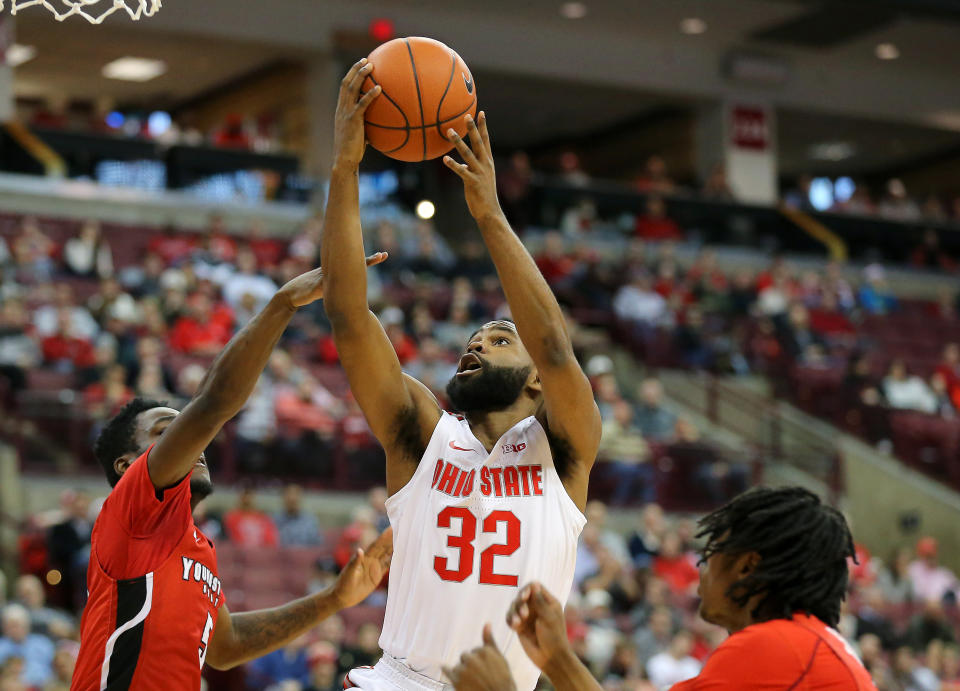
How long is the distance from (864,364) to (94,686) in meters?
15.8

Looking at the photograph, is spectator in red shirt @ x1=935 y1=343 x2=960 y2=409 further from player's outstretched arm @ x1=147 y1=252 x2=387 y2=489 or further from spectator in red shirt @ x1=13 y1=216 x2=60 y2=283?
player's outstretched arm @ x1=147 y1=252 x2=387 y2=489

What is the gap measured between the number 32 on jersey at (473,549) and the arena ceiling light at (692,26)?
19.1 meters

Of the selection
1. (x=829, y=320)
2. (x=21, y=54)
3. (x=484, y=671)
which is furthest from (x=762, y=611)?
(x=21, y=54)

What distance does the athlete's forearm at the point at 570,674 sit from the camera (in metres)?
3.38

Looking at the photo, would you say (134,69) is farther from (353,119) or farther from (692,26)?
(353,119)

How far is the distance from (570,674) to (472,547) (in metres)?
0.96

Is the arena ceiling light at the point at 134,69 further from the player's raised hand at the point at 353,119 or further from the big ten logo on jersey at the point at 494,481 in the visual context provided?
the big ten logo on jersey at the point at 494,481

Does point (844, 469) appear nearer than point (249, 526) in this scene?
No

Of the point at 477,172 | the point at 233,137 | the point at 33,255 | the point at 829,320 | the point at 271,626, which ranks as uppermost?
the point at 477,172

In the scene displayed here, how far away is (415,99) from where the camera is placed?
14.3 ft

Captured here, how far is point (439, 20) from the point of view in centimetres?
2177

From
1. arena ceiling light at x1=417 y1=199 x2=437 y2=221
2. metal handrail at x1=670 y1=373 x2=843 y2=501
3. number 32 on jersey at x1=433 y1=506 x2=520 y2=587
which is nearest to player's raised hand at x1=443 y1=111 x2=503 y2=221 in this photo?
arena ceiling light at x1=417 y1=199 x2=437 y2=221

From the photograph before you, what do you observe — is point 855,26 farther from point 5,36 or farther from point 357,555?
point 357,555

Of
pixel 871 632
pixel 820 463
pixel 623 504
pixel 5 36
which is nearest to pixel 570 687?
pixel 871 632
